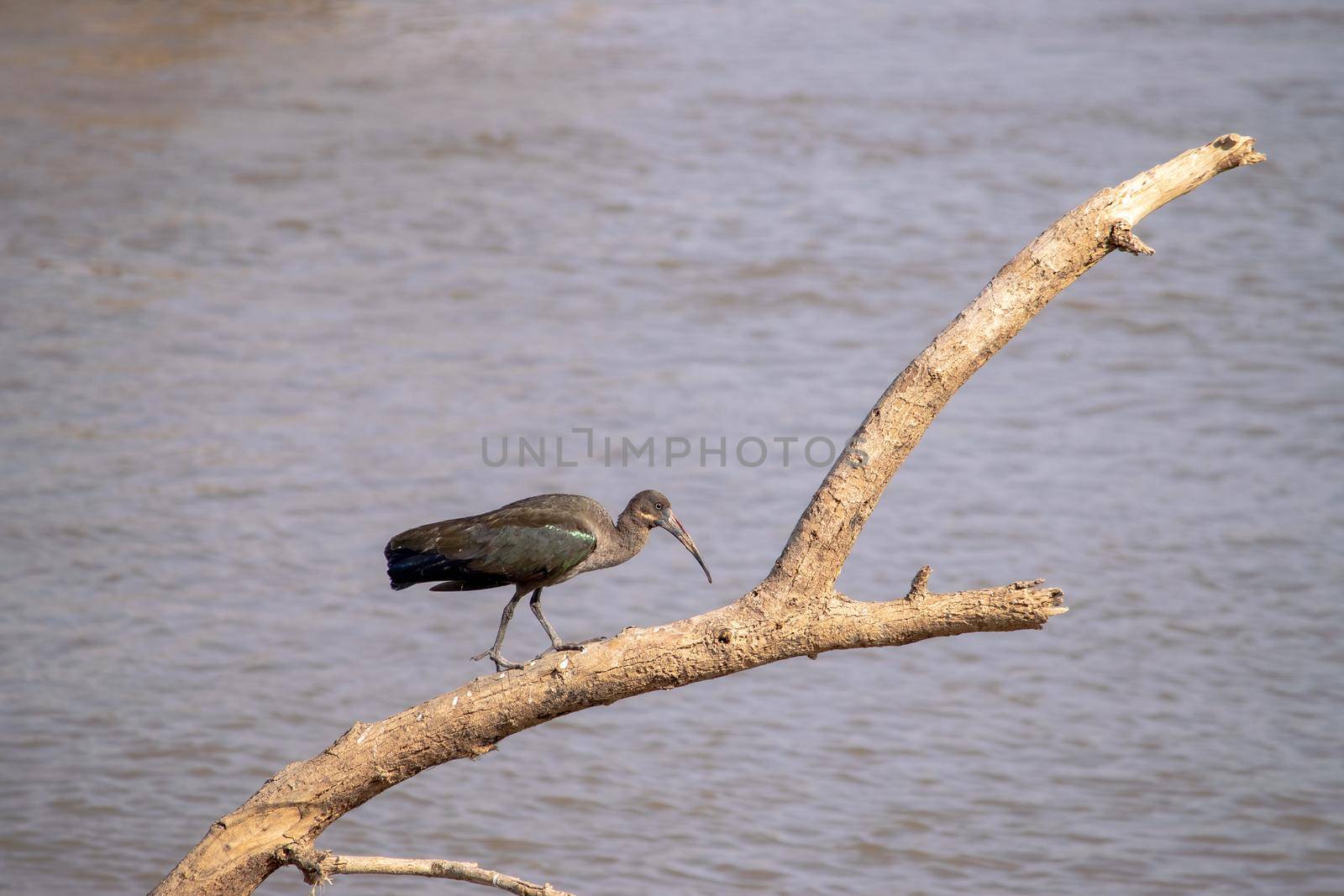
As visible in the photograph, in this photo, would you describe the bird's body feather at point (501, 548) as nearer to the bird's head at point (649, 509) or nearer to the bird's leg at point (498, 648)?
the bird's leg at point (498, 648)

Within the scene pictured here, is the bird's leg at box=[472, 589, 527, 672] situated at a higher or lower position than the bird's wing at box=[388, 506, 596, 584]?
lower

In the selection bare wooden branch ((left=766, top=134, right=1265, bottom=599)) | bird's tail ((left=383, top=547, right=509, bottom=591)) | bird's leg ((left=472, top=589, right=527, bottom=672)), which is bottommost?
bird's leg ((left=472, top=589, right=527, bottom=672))

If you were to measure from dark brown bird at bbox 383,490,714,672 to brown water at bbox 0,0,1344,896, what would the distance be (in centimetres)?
276

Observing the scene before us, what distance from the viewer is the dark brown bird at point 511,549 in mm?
4566

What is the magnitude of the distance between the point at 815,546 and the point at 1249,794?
4.91 metres

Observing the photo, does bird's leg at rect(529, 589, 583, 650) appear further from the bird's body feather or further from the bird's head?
the bird's head

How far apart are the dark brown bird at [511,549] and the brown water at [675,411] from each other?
9.05 feet

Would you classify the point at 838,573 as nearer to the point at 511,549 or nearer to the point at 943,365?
the point at 943,365

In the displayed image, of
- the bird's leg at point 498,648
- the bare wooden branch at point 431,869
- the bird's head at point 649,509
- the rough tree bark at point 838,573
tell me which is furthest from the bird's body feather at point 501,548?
the bare wooden branch at point 431,869

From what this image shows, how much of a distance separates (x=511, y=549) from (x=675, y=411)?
24.1 feet

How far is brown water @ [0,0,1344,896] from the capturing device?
7719 mm

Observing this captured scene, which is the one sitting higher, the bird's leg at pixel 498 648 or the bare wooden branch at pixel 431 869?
the bird's leg at pixel 498 648

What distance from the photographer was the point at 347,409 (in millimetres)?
11844

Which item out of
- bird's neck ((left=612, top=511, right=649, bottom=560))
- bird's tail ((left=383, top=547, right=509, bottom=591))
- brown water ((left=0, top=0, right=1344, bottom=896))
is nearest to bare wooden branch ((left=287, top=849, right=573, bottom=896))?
bird's tail ((left=383, top=547, right=509, bottom=591))
